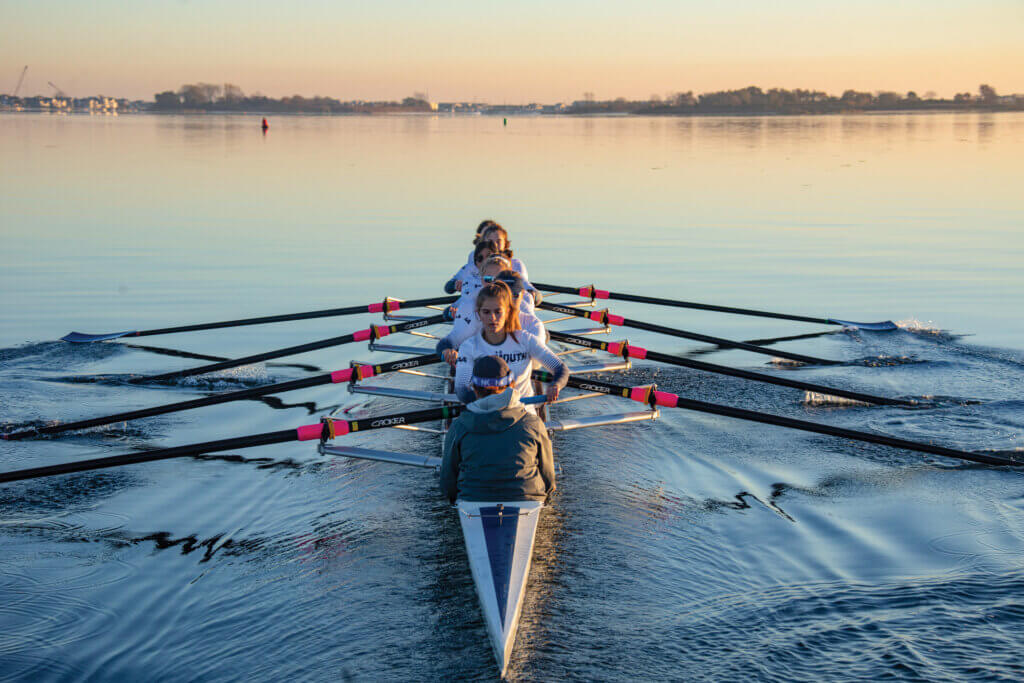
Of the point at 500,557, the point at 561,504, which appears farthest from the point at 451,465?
the point at 561,504

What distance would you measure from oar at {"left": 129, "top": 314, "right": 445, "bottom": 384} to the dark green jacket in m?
4.46

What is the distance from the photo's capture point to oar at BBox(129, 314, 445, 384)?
32.4 ft

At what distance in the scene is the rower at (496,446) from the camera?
5.47 metres

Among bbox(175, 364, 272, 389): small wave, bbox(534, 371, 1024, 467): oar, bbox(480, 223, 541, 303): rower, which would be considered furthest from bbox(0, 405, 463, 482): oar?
bbox(175, 364, 272, 389): small wave

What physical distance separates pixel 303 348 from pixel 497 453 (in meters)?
5.04

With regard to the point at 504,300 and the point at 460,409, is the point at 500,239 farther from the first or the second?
the point at 504,300

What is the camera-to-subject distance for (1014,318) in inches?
548

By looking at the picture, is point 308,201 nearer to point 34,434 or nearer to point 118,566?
point 34,434

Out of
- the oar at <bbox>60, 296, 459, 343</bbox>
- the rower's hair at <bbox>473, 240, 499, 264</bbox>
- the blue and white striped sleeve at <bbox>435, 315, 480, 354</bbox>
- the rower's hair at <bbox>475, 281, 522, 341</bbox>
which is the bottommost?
the oar at <bbox>60, 296, 459, 343</bbox>

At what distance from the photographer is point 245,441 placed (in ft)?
21.0

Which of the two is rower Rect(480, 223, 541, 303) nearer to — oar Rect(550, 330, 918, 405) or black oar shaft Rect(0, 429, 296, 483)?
oar Rect(550, 330, 918, 405)

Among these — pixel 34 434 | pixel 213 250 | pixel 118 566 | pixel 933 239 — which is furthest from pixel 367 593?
pixel 933 239

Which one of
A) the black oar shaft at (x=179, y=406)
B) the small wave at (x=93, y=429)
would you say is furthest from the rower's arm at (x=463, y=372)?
the small wave at (x=93, y=429)

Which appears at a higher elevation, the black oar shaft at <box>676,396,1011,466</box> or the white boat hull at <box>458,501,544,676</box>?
the black oar shaft at <box>676,396,1011,466</box>
